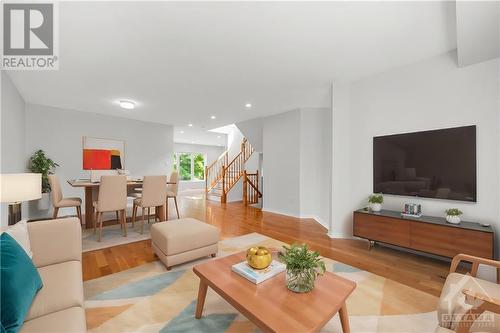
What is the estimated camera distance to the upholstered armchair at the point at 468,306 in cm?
99

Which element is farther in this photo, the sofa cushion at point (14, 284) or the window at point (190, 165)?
the window at point (190, 165)

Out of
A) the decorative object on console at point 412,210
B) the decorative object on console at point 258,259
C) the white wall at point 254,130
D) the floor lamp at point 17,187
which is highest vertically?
the white wall at point 254,130

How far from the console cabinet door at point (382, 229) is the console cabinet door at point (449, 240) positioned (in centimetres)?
9

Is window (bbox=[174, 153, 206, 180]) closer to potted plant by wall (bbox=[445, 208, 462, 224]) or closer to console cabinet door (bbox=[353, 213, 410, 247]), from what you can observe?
console cabinet door (bbox=[353, 213, 410, 247])

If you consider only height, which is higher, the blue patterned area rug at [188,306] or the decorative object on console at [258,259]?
the decorative object on console at [258,259]

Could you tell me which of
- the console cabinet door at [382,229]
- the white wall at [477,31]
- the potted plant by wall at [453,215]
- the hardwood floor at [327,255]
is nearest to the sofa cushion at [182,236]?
the hardwood floor at [327,255]

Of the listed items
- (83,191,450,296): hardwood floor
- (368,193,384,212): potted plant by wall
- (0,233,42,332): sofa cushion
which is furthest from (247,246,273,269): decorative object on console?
(368,193,384,212): potted plant by wall

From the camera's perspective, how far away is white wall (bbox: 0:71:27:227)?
298cm

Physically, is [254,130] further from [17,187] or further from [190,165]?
[190,165]

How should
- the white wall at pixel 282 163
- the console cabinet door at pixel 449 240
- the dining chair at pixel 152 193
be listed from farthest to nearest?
the white wall at pixel 282 163 < the dining chair at pixel 152 193 < the console cabinet door at pixel 449 240

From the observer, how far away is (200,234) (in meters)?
2.62

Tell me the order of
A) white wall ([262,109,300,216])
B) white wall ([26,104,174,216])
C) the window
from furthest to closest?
1. the window
2. white wall ([262,109,300,216])
3. white wall ([26,104,174,216])

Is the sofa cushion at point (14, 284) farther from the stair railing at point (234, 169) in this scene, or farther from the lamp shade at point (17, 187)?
the stair railing at point (234, 169)

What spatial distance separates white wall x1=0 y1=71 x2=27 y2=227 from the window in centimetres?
682
